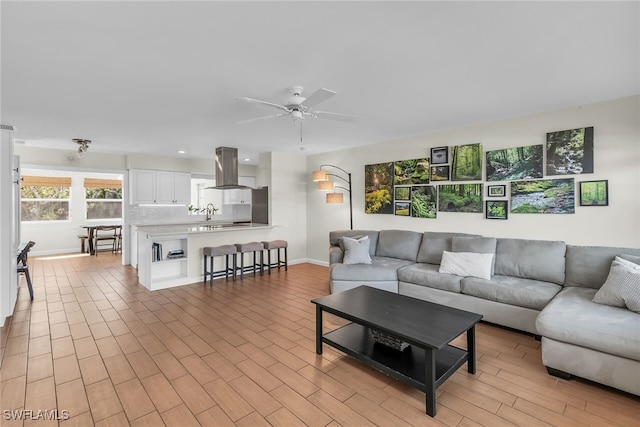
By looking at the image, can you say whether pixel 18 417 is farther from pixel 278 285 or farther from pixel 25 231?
pixel 25 231

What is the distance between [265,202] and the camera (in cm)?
643

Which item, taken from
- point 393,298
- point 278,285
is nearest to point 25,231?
point 278,285

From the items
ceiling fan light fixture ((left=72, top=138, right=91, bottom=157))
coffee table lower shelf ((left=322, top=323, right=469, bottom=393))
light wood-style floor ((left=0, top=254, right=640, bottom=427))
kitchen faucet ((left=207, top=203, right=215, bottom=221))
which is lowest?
light wood-style floor ((left=0, top=254, right=640, bottom=427))

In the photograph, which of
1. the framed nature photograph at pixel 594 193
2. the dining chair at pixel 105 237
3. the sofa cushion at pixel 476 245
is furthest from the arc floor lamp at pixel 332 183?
the dining chair at pixel 105 237

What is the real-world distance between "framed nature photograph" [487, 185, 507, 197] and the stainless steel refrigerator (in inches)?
164

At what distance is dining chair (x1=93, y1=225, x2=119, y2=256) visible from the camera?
768 centimetres

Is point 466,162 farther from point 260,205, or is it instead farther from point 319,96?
point 260,205

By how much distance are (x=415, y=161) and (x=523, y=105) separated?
65.6 inches

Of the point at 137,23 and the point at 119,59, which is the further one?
the point at 119,59

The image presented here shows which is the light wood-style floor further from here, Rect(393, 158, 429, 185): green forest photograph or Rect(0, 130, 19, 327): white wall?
Rect(393, 158, 429, 185): green forest photograph

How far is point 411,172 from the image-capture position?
4781 millimetres

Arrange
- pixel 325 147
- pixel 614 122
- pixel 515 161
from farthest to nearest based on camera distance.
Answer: pixel 325 147 → pixel 515 161 → pixel 614 122

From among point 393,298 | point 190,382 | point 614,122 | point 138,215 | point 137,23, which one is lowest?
point 190,382

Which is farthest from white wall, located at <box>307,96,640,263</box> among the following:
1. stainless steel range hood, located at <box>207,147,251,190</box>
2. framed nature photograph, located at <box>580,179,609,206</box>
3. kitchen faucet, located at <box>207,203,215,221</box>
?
kitchen faucet, located at <box>207,203,215,221</box>
